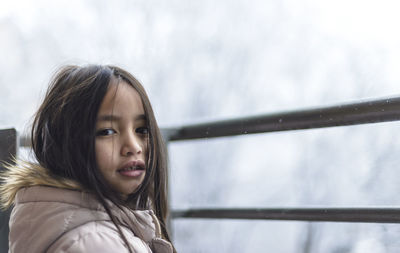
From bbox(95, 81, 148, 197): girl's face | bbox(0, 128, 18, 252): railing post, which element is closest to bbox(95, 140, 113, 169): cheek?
bbox(95, 81, 148, 197): girl's face

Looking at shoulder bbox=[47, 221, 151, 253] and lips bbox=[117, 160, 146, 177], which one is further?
lips bbox=[117, 160, 146, 177]

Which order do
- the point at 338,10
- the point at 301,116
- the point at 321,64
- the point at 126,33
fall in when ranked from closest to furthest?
the point at 301,116 → the point at 338,10 → the point at 321,64 → the point at 126,33

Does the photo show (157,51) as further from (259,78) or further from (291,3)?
(291,3)

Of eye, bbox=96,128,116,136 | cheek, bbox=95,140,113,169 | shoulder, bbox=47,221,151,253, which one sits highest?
eye, bbox=96,128,116,136

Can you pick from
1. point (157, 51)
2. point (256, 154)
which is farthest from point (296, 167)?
point (157, 51)

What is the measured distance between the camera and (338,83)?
150 centimetres

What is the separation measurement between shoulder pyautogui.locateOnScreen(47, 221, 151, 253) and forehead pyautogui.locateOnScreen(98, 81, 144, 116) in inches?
6.7

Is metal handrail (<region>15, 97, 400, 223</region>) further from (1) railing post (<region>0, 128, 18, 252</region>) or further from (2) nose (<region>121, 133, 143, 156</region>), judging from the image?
(2) nose (<region>121, 133, 143, 156</region>)

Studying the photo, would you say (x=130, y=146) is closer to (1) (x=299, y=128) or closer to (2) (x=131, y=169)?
(2) (x=131, y=169)

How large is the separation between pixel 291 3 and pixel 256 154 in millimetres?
515

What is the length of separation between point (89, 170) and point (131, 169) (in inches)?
2.5

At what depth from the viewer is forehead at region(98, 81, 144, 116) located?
2.40ft

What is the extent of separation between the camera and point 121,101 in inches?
29.1

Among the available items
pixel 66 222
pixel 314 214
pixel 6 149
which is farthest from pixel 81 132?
pixel 314 214
